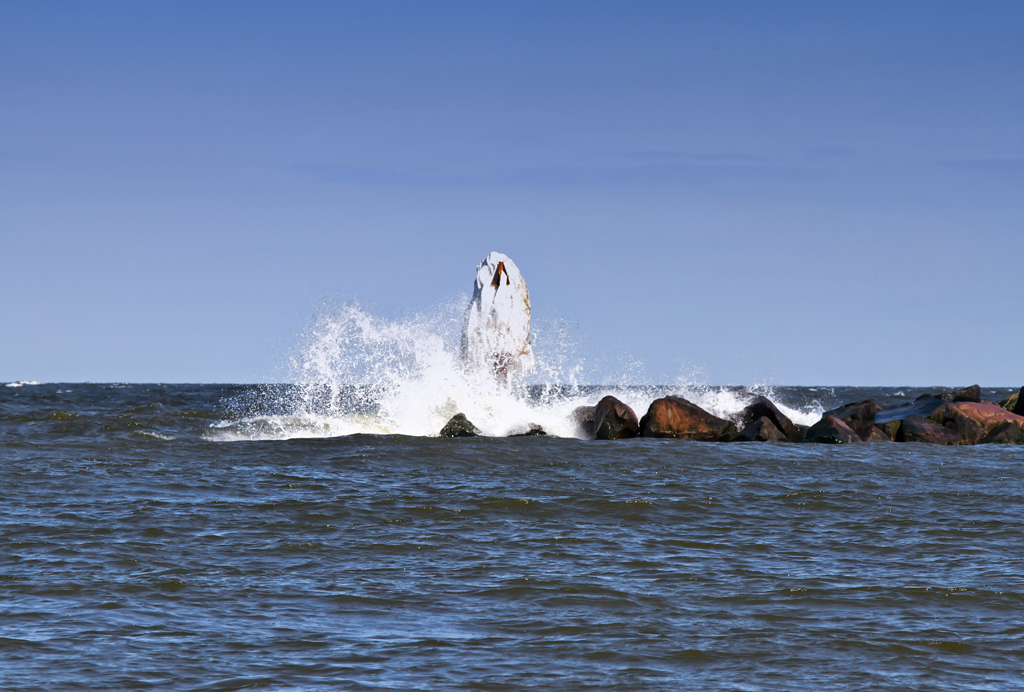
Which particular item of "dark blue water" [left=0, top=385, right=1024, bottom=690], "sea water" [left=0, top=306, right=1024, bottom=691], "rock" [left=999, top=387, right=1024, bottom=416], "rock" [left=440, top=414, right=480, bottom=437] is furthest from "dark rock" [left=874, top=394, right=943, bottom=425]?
"rock" [left=440, top=414, right=480, bottom=437]

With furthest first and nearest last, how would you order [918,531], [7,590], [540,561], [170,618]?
[918,531] → [540,561] → [7,590] → [170,618]

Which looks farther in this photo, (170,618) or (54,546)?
(54,546)

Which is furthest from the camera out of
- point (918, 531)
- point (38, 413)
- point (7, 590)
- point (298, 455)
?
point (38, 413)

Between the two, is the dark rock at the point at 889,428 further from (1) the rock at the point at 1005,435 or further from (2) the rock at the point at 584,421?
Result: (2) the rock at the point at 584,421

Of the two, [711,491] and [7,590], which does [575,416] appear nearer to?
[711,491]

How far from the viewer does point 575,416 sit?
69.3 ft

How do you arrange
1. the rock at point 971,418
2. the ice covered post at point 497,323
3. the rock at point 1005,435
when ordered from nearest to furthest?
the rock at point 1005,435 → the rock at point 971,418 → the ice covered post at point 497,323

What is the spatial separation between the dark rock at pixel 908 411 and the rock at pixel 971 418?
338 mm

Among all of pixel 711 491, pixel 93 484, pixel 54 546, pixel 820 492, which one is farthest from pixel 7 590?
pixel 820 492

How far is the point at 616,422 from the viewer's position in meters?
19.3

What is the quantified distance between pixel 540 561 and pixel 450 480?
4739 mm

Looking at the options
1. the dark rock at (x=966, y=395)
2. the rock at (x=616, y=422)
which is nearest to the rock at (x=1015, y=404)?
the dark rock at (x=966, y=395)

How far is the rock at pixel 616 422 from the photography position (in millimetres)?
19281

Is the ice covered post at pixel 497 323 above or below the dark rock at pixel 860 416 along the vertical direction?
above
